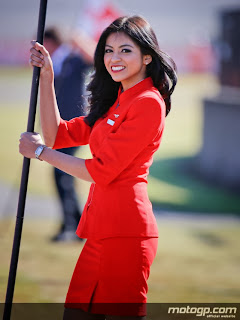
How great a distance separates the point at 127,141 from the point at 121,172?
0.48ft

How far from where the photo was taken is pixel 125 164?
2.48 m

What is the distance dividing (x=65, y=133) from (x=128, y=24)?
1.80ft

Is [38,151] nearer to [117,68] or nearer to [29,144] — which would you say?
[29,144]

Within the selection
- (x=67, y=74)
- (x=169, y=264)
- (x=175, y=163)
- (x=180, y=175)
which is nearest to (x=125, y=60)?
(x=67, y=74)

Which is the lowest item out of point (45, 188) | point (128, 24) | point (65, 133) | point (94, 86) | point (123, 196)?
point (45, 188)

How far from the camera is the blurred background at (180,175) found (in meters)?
4.60

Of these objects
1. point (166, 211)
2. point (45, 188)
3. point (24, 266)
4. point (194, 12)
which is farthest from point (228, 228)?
point (194, 12)

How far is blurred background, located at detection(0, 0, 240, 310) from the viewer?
4.60 meters

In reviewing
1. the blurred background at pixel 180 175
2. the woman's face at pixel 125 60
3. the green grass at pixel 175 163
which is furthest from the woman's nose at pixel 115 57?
the green grass at pixel 175 163

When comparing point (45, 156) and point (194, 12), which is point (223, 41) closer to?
point (194, 12)

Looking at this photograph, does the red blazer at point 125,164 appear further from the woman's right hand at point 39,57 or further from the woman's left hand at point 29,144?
the woman's right hand at point 39,57

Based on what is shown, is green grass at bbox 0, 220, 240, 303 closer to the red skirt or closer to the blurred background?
the blurred background

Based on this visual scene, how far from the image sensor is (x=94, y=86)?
112 inches

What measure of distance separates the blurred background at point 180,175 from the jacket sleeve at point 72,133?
115cm
